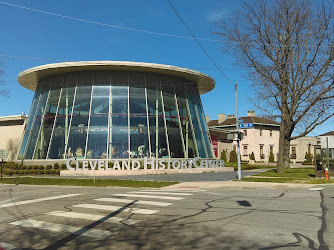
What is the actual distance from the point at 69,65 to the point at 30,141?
8814 millimetres

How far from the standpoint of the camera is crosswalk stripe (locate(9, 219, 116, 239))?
22.1 ft

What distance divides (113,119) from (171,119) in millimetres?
5920

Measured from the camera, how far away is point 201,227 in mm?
7223

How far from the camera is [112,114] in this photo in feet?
100

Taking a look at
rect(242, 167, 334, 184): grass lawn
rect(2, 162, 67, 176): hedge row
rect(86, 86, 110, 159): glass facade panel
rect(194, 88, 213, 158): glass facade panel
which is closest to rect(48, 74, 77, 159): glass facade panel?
rect(2, 162, 67, 176): hedge row

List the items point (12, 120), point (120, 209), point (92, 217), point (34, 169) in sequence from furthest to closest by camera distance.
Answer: point (12, 120), point (34, 169), point (120, 209), point (92, 217)

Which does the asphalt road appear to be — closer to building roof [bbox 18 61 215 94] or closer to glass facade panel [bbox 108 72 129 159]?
glass facade panel [bbox 108 72 129 159]

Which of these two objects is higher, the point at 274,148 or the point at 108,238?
the point at 274,148

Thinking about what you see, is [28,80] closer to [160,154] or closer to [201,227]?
[160,154]

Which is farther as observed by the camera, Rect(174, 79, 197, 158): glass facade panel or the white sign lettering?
Rect(174, 79, 197, 158): glass facade panel

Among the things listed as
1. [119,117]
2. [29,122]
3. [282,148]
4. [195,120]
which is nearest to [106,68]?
[119,117]

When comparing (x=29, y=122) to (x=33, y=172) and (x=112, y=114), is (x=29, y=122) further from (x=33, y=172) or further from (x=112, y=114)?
(x=112, y=114)

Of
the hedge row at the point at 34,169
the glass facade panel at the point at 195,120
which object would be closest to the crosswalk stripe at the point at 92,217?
the hedge row at the point at 34,169

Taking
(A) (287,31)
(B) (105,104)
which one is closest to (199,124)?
(B) (105,104)
